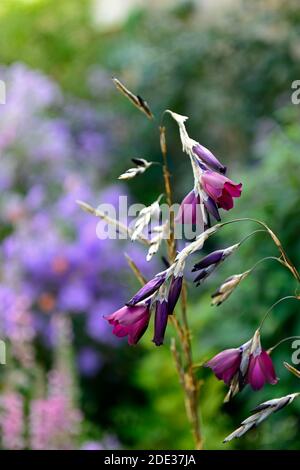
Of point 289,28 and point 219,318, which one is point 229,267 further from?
point 289,28

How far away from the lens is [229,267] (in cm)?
273

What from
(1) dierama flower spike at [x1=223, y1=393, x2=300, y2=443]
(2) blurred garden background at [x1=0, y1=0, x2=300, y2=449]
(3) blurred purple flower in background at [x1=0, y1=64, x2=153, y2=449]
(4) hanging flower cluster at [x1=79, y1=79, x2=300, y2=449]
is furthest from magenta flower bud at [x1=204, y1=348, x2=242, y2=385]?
(3) blurred purple flower in background at [x1=0, y1=64, x2=153, y2=449]

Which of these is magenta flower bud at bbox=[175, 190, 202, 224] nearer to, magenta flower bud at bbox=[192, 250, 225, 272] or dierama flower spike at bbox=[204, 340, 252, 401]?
magenta flower bud at bbox=[192, 250, 225, 272]

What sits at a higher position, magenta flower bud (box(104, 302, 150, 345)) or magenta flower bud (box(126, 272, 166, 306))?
magenta flower bud (box(126, 272, 166, 306))

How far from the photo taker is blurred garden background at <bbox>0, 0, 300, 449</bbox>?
252 cm

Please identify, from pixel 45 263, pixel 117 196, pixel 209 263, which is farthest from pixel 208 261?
pixel 117 196

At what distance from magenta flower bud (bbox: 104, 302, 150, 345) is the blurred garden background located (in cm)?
27

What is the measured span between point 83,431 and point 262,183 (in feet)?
3.35

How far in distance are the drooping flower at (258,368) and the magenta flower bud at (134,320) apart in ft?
0.50

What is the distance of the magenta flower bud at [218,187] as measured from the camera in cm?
92

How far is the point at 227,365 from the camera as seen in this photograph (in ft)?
3.29

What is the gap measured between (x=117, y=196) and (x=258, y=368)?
2.91 m

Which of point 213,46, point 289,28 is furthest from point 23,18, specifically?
point 289,28

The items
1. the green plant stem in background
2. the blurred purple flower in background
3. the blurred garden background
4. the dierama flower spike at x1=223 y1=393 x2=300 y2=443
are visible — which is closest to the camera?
the dierama flower spike at x1=223 y1=393 x2=300 y2=443
